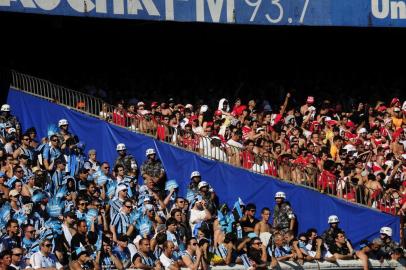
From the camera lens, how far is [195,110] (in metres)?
32.4

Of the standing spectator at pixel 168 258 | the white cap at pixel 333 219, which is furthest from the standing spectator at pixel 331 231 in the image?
the standing spectator at pixel 168 258

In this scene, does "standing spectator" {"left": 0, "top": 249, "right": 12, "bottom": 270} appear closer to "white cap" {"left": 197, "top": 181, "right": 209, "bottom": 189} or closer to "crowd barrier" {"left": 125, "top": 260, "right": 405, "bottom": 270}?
"crowd barrier" {"left": 125, "top": 260, "right": 405, "bottom": 270}

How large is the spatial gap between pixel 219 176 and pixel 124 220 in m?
3.95

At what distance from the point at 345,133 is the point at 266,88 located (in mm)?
3757

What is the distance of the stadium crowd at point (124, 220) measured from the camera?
77.5 feet

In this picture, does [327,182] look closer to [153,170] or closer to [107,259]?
[153,170]

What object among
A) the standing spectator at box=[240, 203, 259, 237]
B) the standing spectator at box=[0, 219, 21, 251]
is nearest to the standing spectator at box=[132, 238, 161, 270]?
the standing spectator at box=[0, 219, 21, 251]

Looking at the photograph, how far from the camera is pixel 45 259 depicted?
75.3 feet

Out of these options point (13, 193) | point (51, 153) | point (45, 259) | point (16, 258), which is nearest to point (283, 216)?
point (51, 153)

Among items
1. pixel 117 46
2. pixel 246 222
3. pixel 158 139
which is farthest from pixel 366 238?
pixel 117 46

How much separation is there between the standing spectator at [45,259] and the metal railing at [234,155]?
6.70 metres

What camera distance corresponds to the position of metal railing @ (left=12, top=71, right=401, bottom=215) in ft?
93.6

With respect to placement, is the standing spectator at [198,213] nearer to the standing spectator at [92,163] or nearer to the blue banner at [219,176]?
the blue banner at [219,176]

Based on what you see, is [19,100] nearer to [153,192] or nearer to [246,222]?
[153,192]
